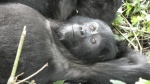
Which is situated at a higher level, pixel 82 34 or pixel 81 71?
pixel 82 34

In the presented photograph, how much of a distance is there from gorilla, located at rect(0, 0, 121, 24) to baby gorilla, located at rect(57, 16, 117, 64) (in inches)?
3.2

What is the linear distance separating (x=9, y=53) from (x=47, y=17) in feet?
1.69

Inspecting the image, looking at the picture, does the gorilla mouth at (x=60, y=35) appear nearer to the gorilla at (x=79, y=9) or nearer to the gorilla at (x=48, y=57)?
the gorilla at (x=48, y=57)

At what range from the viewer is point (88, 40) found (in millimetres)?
2189

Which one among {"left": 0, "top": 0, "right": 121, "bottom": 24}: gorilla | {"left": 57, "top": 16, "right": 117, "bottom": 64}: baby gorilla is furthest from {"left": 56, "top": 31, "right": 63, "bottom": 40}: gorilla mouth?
{"left": 0, "top": 0, "right": 121, "bottom": 24}: gorilla

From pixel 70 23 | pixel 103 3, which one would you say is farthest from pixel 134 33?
pixel 70 23

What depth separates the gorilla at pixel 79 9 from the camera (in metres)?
2.16

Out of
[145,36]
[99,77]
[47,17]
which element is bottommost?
[99,77]

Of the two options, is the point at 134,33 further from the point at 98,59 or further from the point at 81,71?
the point at 81,71

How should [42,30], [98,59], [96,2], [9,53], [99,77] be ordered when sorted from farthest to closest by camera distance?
[96,2], [98,59], [99,77], [42,30], [9,53]

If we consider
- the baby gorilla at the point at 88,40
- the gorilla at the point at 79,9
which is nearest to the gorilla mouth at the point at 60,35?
the baby gorilla at the point at 88,40

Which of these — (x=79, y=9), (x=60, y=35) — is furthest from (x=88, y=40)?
(x=79, y=9)

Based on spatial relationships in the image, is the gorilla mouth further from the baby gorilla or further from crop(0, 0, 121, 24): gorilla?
crop(0, 0, 121, 24): gorilla

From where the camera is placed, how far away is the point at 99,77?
2094mm
